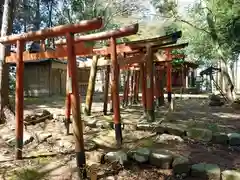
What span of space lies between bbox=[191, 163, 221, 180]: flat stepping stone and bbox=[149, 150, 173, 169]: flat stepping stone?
0.42 m

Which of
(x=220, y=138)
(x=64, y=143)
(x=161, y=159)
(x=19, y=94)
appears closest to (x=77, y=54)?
(x=19, y=94)

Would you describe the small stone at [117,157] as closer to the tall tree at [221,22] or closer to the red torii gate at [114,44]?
the red torii gate at [114,44]

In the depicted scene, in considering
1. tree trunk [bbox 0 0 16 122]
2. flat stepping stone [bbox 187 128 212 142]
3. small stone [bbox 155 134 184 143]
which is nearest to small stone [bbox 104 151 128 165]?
small stone [bbox 155 134 184 143]

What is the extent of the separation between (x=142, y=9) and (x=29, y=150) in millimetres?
22885

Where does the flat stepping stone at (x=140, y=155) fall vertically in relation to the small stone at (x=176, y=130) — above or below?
below

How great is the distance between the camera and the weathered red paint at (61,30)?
14.9 ft

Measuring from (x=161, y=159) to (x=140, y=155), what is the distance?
0.38 m

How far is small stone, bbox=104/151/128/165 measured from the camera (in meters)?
5.16

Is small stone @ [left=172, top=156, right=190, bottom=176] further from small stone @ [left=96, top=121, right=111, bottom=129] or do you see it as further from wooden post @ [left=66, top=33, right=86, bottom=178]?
small stone @ [left=96, top=121, right=111, bottom=129]

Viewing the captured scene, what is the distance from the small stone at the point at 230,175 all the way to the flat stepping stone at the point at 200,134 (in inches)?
76.1

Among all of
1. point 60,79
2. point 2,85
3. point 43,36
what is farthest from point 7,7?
point 60,79

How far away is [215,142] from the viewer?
6445 millimetres

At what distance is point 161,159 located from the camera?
16.9ft

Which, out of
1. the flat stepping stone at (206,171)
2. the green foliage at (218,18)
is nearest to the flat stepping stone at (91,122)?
the flat stepping stone at (206,171)
